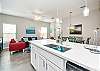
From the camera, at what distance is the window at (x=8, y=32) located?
26.8ft

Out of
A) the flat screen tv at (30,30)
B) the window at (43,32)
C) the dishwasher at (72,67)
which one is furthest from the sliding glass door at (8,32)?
the dishwasher at (72,67)

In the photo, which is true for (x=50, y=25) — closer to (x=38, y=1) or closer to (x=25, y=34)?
(x=25, y=34)

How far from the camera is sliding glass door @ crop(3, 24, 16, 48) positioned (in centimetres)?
816

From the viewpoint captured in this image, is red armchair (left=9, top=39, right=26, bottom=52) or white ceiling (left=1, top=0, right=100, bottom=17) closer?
white ceiling (left=1, top=0, right=100, bottom=17)

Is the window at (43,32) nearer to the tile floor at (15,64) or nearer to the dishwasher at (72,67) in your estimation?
the tile floor at (15,64)

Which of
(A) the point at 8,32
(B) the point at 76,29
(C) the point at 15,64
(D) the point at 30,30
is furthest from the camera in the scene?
(D) the point at 30,30

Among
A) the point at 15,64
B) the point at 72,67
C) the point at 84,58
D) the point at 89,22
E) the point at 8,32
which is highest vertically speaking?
the point at 89,22

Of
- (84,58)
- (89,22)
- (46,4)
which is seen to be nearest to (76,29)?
(89,22)

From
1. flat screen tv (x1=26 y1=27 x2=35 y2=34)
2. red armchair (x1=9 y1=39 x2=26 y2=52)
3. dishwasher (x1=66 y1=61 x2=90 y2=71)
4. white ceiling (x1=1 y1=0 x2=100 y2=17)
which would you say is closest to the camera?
dishwasher (x1=66 y1=61 x2=90 y2=71)

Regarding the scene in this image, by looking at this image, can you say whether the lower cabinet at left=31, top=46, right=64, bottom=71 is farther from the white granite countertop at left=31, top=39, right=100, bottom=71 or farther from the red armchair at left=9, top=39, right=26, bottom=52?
the red armchair at left=9, top=39, right=26, bottom=52

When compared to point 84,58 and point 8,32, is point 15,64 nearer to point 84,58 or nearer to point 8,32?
point 84,58

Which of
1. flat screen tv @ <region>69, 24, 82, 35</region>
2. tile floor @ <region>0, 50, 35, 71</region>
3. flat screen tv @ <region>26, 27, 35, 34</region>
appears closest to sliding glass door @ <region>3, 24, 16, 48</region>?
flat screen tv @ <region>26, 27, 35, 34</region>

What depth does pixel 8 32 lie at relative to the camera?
331 inches

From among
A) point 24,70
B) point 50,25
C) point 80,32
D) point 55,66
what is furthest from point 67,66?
point 50,25
